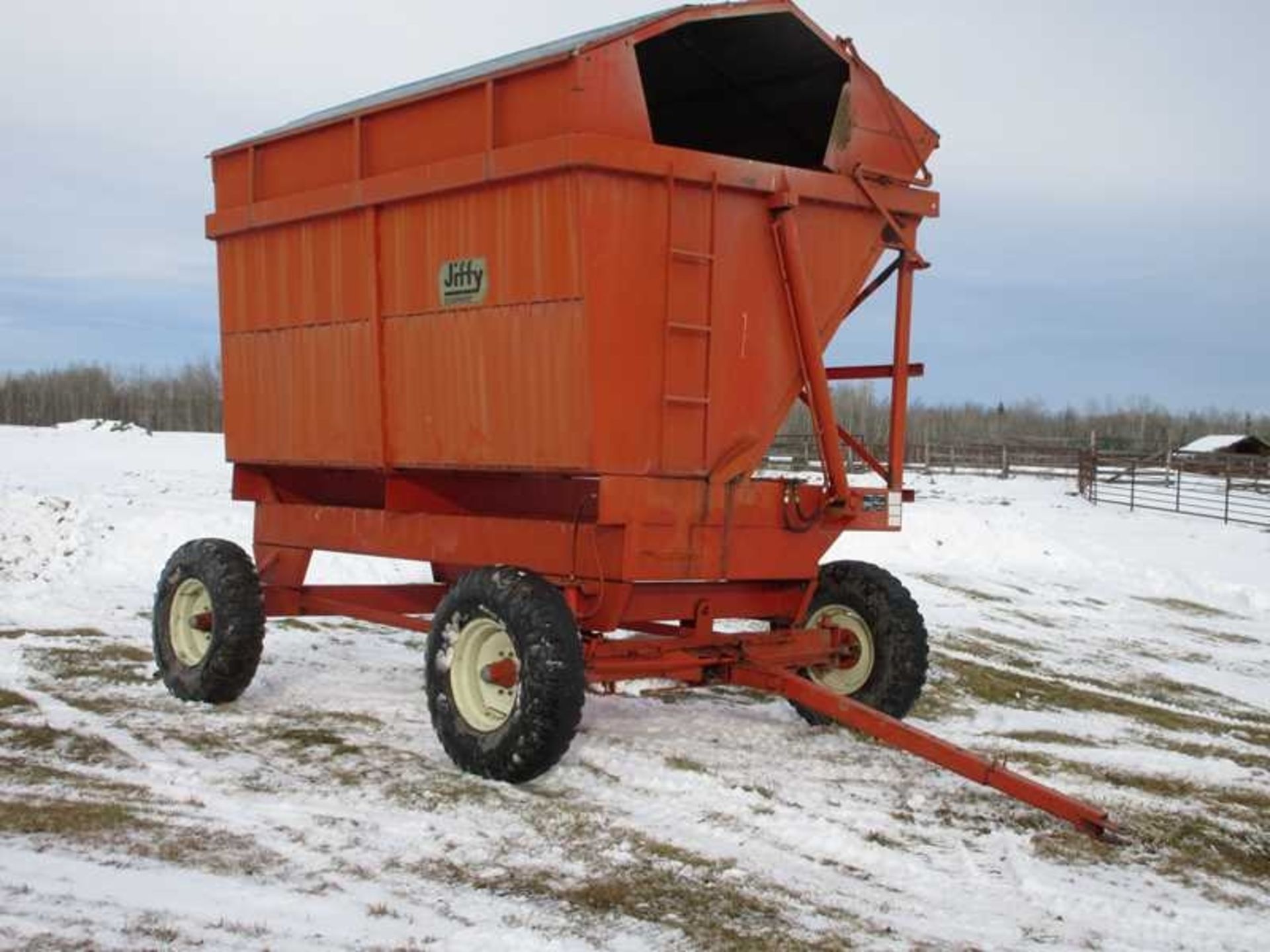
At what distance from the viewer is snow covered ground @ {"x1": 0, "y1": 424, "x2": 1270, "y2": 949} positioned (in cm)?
404

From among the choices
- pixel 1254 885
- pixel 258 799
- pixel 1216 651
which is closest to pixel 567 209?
pixel 258 799

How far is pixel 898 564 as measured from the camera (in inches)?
687

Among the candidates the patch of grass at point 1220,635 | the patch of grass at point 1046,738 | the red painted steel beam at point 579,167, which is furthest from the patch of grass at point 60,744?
the patch of grass at point 1220,635

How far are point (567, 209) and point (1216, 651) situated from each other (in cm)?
948

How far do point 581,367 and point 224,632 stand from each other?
292 cm

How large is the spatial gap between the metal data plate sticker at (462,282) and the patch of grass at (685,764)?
2.50 meters

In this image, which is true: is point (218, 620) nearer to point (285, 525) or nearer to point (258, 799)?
point (285, 525)

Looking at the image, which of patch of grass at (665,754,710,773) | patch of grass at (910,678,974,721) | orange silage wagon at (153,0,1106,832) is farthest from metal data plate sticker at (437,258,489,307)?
patch of grass at (910,678,974,721)

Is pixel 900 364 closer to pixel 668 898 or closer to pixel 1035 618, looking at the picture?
pixel 668 898

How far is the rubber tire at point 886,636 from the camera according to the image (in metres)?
6.88

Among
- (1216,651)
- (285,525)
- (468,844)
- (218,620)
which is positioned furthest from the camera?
(1216,651)

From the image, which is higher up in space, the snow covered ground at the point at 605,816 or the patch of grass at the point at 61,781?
the patch of grass at the point at 61,781

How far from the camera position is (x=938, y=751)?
5.29 m

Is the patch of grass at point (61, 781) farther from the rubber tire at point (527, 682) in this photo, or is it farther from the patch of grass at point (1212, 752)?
the patch of grass at point (1212, 752)
